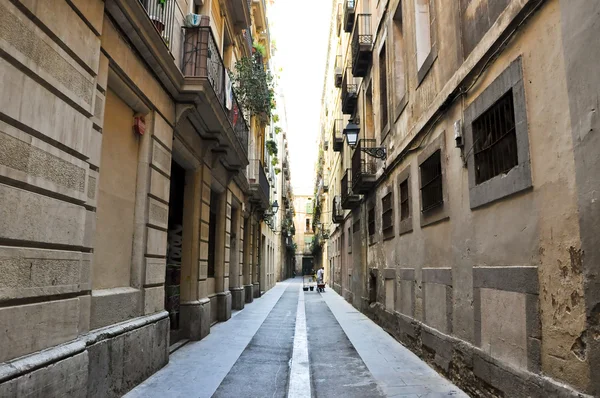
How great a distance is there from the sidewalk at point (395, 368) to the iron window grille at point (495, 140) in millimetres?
2819

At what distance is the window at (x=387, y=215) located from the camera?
10.4 metres

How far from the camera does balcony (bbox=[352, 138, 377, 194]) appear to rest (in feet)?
40.7

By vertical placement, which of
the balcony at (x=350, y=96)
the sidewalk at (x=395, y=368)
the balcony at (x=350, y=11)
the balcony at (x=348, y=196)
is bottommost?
the sidewalk at (x=395, y=368)

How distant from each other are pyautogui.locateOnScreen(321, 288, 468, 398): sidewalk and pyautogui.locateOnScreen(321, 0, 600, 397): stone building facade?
238mm

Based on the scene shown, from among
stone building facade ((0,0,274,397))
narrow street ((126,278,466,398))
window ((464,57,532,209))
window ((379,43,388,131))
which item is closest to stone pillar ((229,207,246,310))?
narrow street ((126,278,466,398))

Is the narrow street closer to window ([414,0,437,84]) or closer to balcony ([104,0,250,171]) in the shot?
balcony ([104,0,250,171])

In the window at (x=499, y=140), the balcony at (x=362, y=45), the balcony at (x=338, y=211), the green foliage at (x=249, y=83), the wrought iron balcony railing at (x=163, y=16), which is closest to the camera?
the window at (x=499, y=140)

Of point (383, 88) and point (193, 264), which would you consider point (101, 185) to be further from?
point (383, 88)

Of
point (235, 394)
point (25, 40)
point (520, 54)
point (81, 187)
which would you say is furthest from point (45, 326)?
point (520, 54)

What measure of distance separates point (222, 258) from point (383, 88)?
653cm

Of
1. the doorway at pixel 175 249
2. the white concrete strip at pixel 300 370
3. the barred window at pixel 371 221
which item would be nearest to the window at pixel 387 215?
the barred window at pixel 371 221

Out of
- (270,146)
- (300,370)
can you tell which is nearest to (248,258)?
(270,146)

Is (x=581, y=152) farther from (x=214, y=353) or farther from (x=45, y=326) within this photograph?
(x=214, y=353)

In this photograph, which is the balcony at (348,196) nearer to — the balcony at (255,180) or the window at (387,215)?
the balcony at (255,180)
